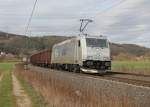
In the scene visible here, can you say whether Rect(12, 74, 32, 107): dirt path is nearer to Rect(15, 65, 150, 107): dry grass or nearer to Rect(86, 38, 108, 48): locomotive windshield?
Rect(15, 65, 150, 107): dry grass

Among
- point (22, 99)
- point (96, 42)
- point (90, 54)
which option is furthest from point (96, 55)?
point (22, 99)

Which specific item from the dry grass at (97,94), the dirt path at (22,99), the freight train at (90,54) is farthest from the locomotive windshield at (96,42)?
the dry grass at (97,94)

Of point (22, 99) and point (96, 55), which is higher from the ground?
point (96, 55)

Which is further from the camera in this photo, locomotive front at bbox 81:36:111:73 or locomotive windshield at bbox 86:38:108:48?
locomotive windshield at bbox 86:38:108:48

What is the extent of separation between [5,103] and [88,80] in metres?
5.61

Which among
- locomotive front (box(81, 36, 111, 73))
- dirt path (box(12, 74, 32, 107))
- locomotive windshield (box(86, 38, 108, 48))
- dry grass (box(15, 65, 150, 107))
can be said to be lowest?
dirt path (box(12, 74, 32, 107))

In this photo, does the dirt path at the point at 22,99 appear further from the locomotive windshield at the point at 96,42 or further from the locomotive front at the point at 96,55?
the locomotive windshield at the point at 96,42

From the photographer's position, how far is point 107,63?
29750 millimetres

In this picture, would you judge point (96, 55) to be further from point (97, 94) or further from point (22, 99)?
point (97, 94)

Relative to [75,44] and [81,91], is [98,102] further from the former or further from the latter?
[75,44]

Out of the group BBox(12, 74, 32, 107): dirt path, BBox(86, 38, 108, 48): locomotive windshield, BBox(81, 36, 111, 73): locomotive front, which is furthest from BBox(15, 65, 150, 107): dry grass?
BBox(86, 38, 108, 48): locomotive windshield

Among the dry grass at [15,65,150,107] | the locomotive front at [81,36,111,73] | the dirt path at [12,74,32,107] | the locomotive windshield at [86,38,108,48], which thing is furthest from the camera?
the locomotive windshield at [86,38,108,48]

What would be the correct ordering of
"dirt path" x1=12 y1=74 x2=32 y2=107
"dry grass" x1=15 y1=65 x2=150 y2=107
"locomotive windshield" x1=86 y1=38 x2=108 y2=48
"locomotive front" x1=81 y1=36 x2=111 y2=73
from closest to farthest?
"dry grass" x1=15 y1=65 x2=150 y2=107
"dirt path" x1=12 y1=74 x2=32 y2=107
"locomotive front" x1=81 y1=36 x2=111 y2=73
"locomotive windshield" x1=86 y1=38 x2=108 y2=48

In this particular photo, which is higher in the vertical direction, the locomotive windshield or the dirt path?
the locomotive windshield
